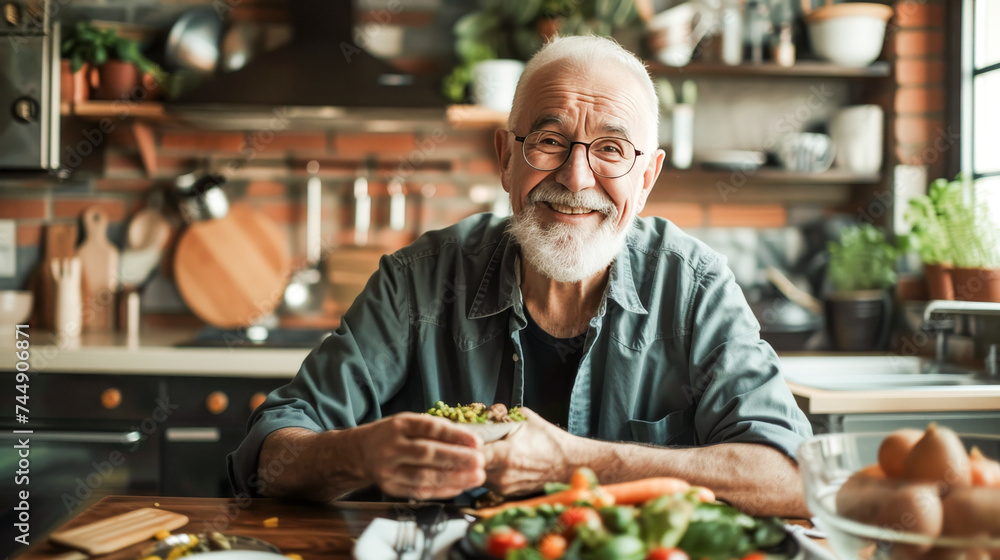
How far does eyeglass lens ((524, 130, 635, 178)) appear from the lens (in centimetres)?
137

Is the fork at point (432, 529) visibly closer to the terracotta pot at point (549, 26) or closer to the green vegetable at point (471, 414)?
the green vegetable at point (471, 414)

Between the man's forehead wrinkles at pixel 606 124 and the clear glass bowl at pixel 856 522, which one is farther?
the man's forehead wrinkles at pixel 606 124

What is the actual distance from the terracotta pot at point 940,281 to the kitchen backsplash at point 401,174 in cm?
37

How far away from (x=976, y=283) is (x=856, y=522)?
6.52 ft

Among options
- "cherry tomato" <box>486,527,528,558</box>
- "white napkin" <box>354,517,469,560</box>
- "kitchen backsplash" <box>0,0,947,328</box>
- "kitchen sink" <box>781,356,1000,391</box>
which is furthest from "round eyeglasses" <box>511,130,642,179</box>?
"kitchen backsplash" <box>0,0,947,328</box>

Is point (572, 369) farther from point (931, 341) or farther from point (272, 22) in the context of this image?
point (272, 22)

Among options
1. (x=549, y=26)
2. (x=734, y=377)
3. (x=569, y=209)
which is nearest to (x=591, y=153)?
(x=569, y=209)

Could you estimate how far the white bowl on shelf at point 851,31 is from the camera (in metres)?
2.61

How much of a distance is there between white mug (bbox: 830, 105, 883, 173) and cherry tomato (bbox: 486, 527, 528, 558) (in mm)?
2435

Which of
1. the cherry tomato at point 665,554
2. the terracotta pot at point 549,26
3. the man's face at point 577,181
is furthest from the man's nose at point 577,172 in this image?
the terracotta pot at point 549,26

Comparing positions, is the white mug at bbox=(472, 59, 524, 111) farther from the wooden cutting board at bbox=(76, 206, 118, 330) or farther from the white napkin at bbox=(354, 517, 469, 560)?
the white napkin at bbox=(354, 517, 469, 560)

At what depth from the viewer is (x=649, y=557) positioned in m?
0.67

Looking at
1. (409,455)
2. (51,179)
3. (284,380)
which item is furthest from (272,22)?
(409,455)

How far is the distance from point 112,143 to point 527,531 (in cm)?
269
